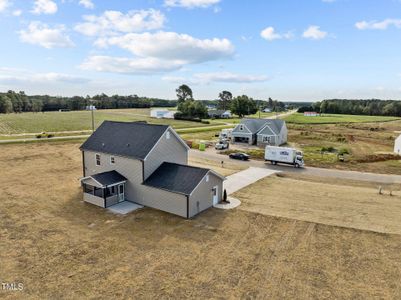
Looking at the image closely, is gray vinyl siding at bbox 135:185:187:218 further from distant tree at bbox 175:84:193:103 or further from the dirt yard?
distant tree at bbox 175:84:193:103

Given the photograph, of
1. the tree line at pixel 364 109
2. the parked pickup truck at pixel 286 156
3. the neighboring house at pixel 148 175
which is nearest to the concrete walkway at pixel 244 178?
the neighboring house at pixel 148 175

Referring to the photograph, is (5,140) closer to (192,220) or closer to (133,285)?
(192,220)

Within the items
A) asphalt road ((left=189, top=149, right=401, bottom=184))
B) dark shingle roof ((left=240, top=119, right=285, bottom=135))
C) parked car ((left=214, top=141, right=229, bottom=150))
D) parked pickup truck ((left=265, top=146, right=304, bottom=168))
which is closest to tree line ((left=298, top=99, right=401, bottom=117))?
dark shingle roof ((left=240, top=119, right=285, bottom=135))

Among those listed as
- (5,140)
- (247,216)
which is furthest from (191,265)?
(5,140)

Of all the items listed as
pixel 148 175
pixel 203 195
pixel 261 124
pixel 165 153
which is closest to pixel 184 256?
pixel 203 195

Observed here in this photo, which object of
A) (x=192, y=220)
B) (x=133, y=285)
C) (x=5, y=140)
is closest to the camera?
(x=133, y=285)

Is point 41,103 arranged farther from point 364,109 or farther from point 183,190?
point 364,109
